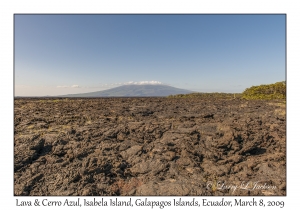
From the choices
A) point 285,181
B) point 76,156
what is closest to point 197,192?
point 285,181

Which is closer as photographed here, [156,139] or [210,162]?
[210,162]

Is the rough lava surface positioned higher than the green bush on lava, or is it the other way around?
the green bush on lava

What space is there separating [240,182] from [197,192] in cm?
164

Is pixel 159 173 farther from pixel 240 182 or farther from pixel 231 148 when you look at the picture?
pixel 231 148

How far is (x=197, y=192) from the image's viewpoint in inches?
210

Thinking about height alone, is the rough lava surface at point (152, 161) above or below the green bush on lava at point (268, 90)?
below

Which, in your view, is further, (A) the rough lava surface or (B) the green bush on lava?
(B) the green bush on lava

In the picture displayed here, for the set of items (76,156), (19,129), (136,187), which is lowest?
(136,187)

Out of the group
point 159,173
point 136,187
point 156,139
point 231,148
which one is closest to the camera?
point 136,187

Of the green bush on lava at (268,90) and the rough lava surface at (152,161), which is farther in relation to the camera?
the green bush on lava at (268,90)

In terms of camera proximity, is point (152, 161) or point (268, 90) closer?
point (152, 161)

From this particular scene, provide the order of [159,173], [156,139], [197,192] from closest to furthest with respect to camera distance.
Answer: [197,192] < [159,173] < [156,139]

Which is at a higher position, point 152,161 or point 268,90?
point 268,90

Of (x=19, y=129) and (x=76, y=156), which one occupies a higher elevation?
(x=19, y=129)
